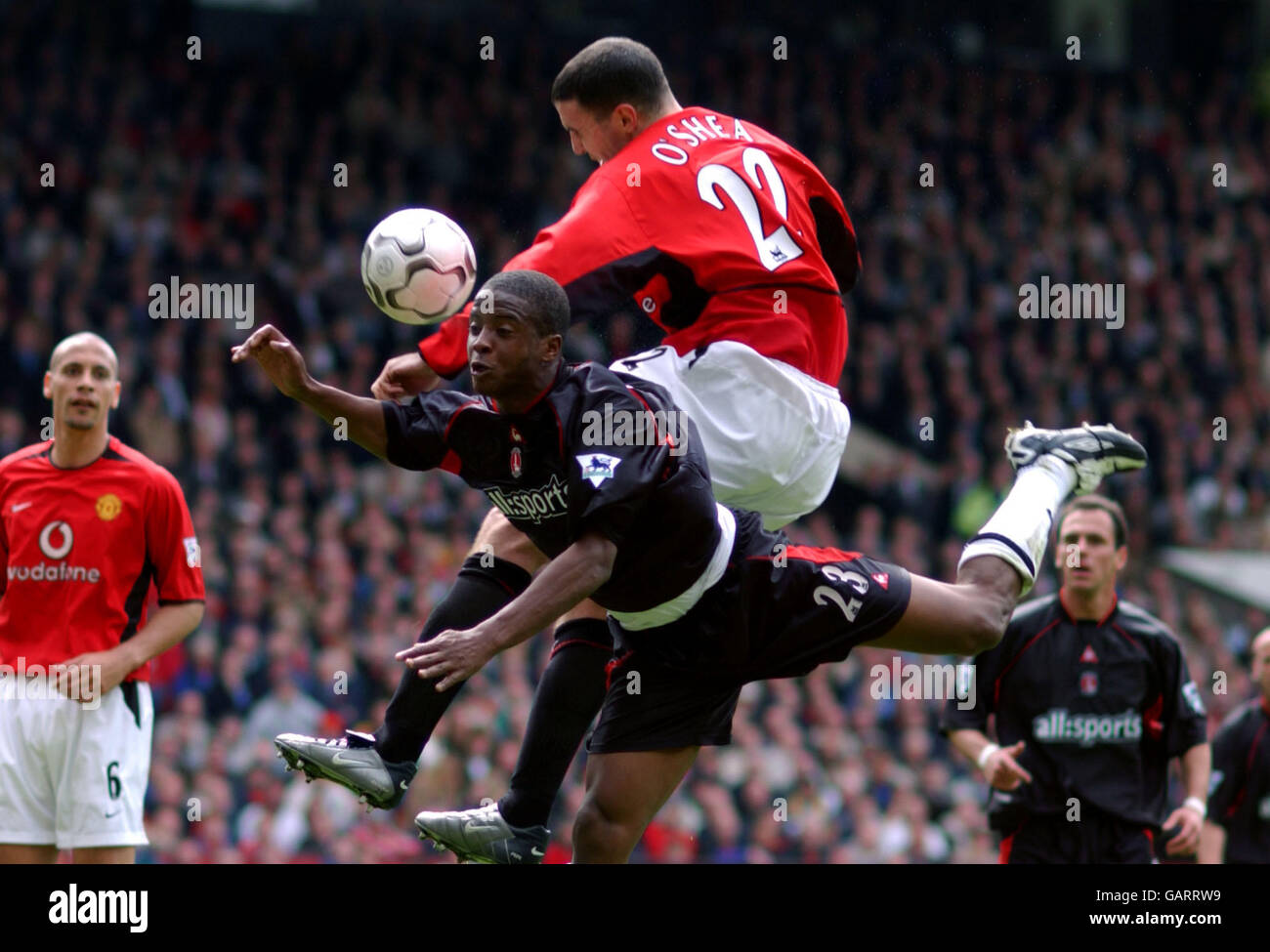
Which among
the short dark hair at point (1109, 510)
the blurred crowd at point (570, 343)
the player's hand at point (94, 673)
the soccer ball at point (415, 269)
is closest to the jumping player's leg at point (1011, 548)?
the short dark hair at point (1109, 510)

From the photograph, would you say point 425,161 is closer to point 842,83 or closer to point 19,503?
point 842,83

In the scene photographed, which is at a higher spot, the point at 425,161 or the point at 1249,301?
the point at 425,161

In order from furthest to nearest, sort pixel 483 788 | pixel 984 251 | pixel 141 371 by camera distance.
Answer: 1. pixel 984 251
2. pixel 141 371
3. pixel 483 788

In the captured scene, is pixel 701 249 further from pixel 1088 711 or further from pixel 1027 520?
pixel 1088 711

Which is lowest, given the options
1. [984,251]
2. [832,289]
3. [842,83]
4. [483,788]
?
[483,788]

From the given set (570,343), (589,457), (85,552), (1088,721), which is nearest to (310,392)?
(589,457)

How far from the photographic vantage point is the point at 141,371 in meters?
13.0

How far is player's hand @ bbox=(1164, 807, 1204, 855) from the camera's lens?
7.20 meters

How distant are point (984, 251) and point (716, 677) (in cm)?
1326

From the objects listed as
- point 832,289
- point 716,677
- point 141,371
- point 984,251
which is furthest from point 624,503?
point 984,251

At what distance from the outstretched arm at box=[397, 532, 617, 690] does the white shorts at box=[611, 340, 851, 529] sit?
77cm

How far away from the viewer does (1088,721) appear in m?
7.23

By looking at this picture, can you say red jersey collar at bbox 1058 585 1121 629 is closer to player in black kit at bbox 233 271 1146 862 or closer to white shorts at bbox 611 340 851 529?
player in black kit at bbox 233 271 1146 862

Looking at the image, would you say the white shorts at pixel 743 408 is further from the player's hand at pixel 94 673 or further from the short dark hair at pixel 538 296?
the player's hand at pixel 94 673
